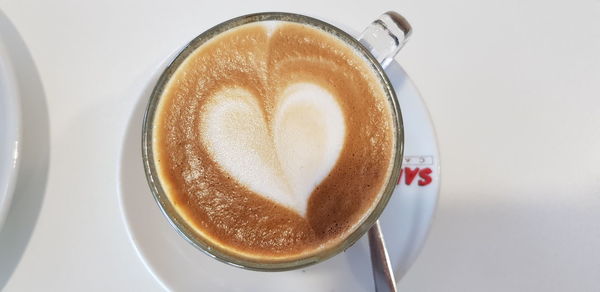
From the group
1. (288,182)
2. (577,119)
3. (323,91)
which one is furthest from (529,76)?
(288,182)

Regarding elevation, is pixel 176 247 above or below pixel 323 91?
below

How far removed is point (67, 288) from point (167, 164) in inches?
16.9

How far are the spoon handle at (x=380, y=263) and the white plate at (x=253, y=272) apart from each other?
3 centimetres

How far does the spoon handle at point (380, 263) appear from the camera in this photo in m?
0.92

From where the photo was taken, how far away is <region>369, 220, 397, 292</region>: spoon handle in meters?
0.92

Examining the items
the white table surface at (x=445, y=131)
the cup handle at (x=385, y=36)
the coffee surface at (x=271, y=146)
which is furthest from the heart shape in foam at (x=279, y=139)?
the white table surface at (x=445, y=131)

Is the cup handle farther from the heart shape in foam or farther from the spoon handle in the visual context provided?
the spoon handle

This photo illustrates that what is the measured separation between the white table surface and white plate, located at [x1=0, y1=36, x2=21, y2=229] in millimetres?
105

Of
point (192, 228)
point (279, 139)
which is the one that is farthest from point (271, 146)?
point (192, 228)

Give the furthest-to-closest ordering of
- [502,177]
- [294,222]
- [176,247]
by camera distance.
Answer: [502,177]
[176,247]
[294,222]

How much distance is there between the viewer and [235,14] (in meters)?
1.19

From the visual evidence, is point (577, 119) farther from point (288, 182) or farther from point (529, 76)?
point (288, 182)

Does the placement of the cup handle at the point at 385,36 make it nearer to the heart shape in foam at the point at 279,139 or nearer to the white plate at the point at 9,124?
the heart shape in foam at the point at 279,139

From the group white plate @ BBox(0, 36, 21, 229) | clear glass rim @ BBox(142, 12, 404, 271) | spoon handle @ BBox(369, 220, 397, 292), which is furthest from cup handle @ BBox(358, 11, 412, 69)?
white plate @ BBox(0, 36, 21, 229)
